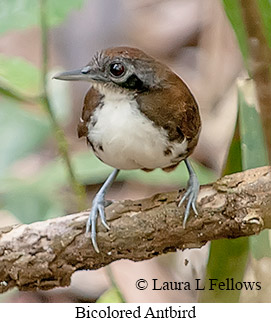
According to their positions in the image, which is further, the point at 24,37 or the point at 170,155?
the point at 24,37

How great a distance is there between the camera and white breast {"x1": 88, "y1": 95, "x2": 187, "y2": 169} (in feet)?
2.70

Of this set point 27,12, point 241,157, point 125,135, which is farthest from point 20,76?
point 241,157

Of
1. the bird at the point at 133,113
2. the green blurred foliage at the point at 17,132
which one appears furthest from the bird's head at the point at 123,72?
the green blurred foliage at the point at 17,132

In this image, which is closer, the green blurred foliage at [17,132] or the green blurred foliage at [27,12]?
the green blurred foliage at [27,12]

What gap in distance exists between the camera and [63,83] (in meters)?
1.11

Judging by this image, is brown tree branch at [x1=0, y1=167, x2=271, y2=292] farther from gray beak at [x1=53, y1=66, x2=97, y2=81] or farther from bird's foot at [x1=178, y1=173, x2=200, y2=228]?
gray beak at [x1=53, y1=66, x2=97, y2=81]

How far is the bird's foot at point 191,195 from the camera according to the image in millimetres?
854

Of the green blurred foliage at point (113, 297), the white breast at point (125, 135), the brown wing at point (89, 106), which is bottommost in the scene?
the green blurred foliage at point (113, 297)

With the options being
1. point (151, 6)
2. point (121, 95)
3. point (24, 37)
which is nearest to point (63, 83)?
point (121, 95)

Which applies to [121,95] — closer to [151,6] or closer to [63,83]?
[63,83]

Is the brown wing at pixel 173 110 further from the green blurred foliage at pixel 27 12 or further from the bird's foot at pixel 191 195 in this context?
the green blurred foliage at pixel 27 12

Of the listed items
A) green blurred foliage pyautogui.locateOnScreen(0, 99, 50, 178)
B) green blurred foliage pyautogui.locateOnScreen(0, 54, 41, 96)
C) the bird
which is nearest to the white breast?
the bird
